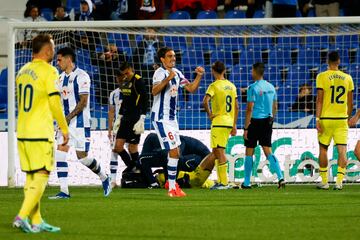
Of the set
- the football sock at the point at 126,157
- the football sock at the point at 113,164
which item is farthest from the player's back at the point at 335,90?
the football sock at the point at 113,164

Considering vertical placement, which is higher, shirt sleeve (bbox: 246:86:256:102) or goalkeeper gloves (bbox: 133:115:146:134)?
shirt sleeve (bbox: 246:86:256:102)

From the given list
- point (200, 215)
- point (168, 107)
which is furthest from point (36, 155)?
point (168, 107)

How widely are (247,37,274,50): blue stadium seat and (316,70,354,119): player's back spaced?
3.82 metres

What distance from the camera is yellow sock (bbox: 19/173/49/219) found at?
398 inches

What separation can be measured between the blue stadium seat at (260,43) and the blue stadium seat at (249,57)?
105 millimetres

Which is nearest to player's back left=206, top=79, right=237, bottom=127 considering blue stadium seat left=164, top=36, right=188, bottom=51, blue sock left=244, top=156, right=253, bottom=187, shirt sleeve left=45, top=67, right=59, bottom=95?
blue sock left=244, top=156, right=253, bottom=187

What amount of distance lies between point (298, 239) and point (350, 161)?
32.1 ft

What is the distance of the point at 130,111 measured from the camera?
61.1 feet

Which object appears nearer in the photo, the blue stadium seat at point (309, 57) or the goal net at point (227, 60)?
the goal net at point (227, 60)

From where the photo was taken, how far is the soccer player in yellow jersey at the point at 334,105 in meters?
17.1

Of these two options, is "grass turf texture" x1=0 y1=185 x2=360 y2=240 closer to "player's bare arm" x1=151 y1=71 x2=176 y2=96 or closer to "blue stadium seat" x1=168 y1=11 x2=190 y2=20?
"player's bare arm" x1=151 y1=71 x2=176 y2=96

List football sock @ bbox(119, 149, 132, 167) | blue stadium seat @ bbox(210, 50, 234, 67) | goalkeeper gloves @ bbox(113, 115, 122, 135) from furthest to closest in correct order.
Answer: blue stadium seat @ bbox(210, 50, 234, 67), goalkeeper gloves @ bbox(113, 115, 122, 135), football sock @ bbox(119, 149, 132, 167)

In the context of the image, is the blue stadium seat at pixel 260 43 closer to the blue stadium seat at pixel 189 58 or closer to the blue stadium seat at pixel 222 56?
the blue stadium seat at pixel 222 56

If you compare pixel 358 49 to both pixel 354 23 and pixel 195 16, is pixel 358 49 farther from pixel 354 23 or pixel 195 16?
pixel 195 16
